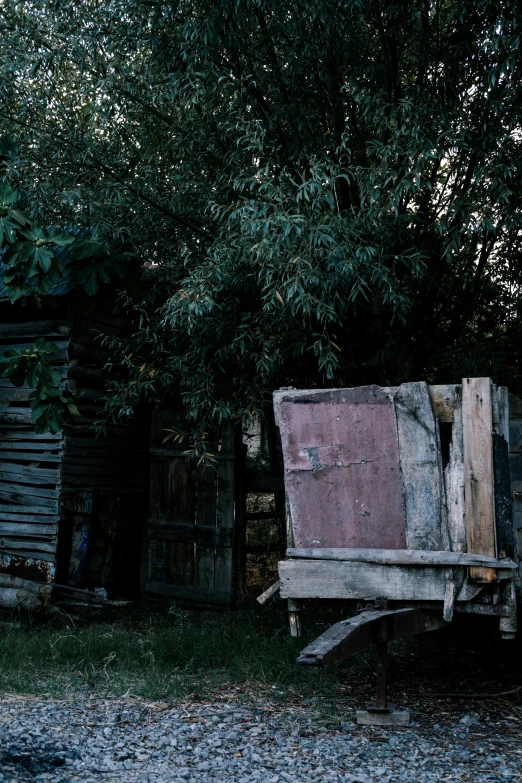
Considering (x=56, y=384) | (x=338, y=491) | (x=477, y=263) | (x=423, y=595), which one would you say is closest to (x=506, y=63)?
(x=477, y=263)

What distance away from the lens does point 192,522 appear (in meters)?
9.02

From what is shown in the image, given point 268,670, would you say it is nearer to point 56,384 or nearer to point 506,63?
point 56,384

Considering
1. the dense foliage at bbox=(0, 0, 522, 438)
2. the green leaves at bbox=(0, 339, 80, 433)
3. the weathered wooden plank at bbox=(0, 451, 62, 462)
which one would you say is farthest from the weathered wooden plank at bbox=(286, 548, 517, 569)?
the weathered wooden plank at bbox=(0, 451, 62, 462)

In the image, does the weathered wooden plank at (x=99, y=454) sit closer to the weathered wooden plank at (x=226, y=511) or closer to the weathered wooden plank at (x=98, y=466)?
the weathered wooden plank at (x=98, y=466)

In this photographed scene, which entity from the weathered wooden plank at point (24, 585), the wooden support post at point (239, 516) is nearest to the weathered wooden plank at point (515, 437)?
the wooden support post at point (239, 516)

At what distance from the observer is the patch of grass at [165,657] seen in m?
6.01

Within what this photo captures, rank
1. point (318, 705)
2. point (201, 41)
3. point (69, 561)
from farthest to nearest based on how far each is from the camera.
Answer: point (69, 561) → point (201, 41) → point (318, 705)

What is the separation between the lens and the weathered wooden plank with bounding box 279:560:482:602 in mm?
4609

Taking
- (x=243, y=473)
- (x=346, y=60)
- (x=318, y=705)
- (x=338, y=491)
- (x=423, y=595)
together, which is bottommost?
(x=318, y=705)

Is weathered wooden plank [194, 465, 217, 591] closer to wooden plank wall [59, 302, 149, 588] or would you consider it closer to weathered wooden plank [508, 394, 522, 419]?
wooden plank wall [59, 302, 149, 588]

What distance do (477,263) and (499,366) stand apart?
1.38 metres

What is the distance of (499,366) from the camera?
7.24 metres

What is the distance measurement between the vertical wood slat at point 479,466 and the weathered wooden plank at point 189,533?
4.46m

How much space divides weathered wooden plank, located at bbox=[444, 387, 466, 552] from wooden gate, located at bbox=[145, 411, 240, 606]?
4249 millimetres
